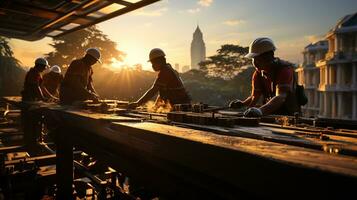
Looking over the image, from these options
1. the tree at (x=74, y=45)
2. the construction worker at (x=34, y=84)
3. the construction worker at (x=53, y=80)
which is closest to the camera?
the construction worker at (x=34, y=84)

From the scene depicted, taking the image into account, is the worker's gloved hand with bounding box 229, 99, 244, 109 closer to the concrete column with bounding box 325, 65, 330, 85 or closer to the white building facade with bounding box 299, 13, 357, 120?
the white building facade with bounding box 299, 13, 357, 120

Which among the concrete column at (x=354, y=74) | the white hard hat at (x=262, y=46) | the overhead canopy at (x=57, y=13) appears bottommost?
the white hard hat at (x=262, y=46)

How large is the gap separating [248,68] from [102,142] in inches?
1965

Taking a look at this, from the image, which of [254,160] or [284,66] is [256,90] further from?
[254,160]

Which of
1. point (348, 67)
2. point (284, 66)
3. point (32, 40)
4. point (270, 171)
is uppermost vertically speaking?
point (348, 67)

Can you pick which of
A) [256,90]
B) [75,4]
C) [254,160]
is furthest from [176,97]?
[254,160]

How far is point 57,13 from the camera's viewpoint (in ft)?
22.5

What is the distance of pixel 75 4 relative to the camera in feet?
20.5

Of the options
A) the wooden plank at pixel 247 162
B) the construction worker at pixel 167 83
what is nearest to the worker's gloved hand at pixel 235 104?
the construction worker at pixel 167 83

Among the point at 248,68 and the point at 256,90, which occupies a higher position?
the point at 248,68

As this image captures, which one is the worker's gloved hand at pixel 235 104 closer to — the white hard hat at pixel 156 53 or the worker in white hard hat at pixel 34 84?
the white hard hat at pixel 156 53

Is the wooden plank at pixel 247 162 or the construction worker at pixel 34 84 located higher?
the construction worker at pixel 34 84

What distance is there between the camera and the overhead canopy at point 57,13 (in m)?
6.00

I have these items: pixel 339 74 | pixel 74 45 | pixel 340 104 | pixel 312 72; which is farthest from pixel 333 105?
pixel 74 45
